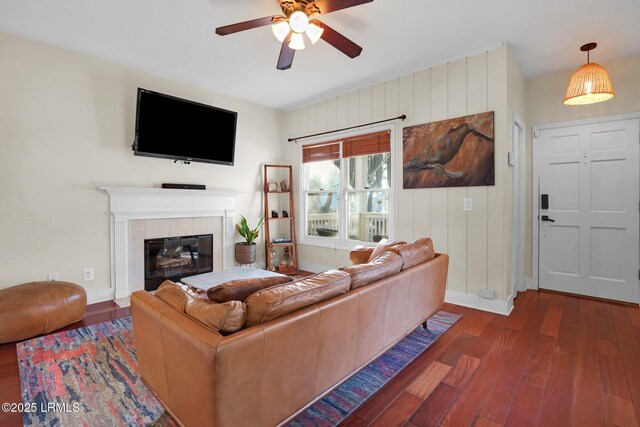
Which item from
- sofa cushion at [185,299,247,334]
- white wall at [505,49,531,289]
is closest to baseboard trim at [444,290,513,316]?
white wall at [505,49,531,289]

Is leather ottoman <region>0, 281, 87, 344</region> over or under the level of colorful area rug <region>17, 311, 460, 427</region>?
over

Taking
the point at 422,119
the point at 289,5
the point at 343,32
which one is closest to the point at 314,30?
the point at 289,5

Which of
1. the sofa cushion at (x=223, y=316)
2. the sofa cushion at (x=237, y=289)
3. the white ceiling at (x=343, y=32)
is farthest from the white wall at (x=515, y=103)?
the sofa cushion at (x=223, y=316)

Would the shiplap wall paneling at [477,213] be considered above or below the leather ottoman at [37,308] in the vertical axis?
above

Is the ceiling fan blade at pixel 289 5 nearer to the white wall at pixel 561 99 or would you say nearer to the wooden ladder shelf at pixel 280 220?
the wooden ladder shelf at pixel 280 220

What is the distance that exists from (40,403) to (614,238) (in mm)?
5199

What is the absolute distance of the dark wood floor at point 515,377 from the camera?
1.61 m

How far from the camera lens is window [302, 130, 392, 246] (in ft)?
13.2

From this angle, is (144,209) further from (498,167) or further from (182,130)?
(498,167)

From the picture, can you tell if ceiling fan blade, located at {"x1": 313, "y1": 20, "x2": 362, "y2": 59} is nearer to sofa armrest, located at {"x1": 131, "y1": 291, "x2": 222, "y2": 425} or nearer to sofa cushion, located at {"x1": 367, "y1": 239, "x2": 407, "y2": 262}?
sofa cushion, located at {"x1": 367, "y1": 239, "x2": 407, "y2": 262}

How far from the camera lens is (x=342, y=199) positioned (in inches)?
175

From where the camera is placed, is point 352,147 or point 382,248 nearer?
point 382,248

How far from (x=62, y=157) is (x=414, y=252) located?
11.7 feet

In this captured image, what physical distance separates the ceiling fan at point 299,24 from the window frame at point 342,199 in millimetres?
1675
